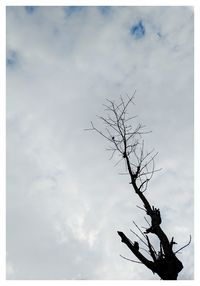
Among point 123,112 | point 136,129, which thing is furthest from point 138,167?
point 123,112

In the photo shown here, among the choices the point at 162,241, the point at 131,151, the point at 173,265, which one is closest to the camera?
the point at 173,265

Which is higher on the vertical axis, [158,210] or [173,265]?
[158,210]

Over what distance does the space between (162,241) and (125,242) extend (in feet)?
3.10

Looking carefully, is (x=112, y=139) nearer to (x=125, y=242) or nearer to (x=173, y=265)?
(x=125, y=242)

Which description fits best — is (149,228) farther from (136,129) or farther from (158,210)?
(136,129)

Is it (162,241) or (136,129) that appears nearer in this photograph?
(162,241)

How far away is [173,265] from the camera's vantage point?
7270 mm

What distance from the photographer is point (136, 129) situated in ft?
33.6

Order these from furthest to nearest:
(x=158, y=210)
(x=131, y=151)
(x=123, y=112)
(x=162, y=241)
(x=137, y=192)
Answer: (x=123, y=112) < (x=131, y=151) < (x=137, y=192) < (x=158, y=210) < (x=162, y=241)

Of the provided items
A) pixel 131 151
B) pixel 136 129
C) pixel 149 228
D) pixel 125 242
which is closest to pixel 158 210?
pixel 149 228

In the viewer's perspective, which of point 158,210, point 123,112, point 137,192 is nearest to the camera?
point 158,210
